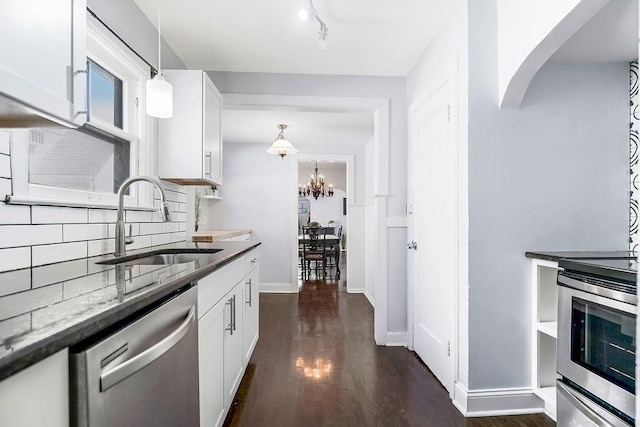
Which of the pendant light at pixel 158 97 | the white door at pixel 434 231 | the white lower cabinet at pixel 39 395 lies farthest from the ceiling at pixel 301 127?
the white lower cabinet at pixel 39 395

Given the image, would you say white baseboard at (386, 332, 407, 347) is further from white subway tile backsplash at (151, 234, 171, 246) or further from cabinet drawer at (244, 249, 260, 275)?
white subway tile backsplash at (151, 234, 171, 246)

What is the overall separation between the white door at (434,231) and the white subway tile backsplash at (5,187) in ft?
6.82

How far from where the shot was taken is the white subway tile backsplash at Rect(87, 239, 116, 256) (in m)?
1.62

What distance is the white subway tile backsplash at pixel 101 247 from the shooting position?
5.32ft

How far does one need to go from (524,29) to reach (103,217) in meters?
2.29

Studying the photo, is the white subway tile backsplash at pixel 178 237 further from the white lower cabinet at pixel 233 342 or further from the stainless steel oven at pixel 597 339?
the stainless steel oven at pixel 597 339

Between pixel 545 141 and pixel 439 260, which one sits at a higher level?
pixel 545 141

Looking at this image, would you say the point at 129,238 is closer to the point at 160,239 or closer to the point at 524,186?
the point at 160,239

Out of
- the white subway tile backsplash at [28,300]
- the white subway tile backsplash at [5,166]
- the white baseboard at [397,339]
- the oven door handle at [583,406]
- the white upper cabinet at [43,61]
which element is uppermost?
the white upper cabinet at [43,61]

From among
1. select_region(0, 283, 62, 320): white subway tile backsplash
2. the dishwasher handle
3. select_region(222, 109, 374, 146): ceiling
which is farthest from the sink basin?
select_region(222, 109, 374, 146): ceiling

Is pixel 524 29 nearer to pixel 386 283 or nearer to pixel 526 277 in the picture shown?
pixel 526 277

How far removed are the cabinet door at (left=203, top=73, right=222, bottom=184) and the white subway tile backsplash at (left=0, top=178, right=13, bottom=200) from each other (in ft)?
4.01

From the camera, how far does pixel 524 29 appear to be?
172 cm

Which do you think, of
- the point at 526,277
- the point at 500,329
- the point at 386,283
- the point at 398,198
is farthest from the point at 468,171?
the point at 386,283
